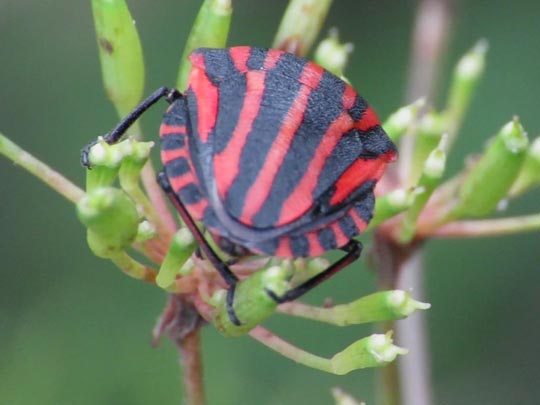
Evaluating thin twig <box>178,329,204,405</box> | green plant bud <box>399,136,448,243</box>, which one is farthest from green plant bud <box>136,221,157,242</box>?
green plant bud <box>399,136,448,243</box>

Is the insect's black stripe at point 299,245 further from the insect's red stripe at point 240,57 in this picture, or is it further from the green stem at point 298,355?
the insect's red stripe at point 240,57

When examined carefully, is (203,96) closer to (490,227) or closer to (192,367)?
(192,367)

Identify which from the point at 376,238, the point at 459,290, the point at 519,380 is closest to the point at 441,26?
the point at 376,238

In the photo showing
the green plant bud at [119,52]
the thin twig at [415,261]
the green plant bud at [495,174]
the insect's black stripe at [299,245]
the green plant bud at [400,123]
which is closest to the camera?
the insect's black stripe at [299,245]

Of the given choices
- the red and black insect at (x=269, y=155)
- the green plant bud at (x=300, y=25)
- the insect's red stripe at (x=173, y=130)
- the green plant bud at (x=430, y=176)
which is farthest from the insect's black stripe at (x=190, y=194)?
the green plant bud at (x=300, y=25)

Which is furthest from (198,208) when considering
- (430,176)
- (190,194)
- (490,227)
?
(490,227)

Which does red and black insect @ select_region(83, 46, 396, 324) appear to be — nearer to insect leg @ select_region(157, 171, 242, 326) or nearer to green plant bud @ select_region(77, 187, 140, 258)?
insect leg @ select_region(157, 171, 242, 326)

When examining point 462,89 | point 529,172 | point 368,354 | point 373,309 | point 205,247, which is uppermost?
point 462,89
